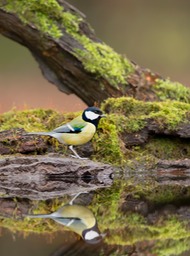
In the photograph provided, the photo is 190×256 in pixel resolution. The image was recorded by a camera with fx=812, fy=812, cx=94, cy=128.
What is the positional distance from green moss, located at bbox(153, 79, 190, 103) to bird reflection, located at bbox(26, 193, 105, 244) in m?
4.26

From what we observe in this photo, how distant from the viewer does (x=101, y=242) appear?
6.10 m

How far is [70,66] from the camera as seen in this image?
11234mm

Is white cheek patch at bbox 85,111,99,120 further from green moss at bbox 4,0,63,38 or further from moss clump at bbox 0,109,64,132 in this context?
green moss at bbox 4,0,63,38

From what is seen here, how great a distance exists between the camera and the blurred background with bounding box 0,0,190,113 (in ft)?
59.3

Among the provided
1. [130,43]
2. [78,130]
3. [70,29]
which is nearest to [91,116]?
[78,130]

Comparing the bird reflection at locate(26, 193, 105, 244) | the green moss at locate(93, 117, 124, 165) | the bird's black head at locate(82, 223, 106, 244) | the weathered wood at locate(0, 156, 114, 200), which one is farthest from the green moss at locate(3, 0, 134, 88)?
the bird's black head at locate(82, 223, 106, 244)

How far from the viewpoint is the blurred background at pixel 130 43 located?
59.3 feet

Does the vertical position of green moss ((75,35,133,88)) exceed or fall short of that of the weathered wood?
it exceeds it

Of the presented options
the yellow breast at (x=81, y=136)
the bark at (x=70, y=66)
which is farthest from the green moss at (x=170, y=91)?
the yellow breast at (x=81, y=136)

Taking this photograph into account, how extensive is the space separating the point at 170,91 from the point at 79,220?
4992 mm

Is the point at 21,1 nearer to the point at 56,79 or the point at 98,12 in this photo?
the point at 56,79

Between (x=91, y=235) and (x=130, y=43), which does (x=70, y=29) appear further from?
(x=130, y=43)

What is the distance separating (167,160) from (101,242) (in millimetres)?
3842

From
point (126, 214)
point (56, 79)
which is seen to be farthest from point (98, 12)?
point (126, 214)
